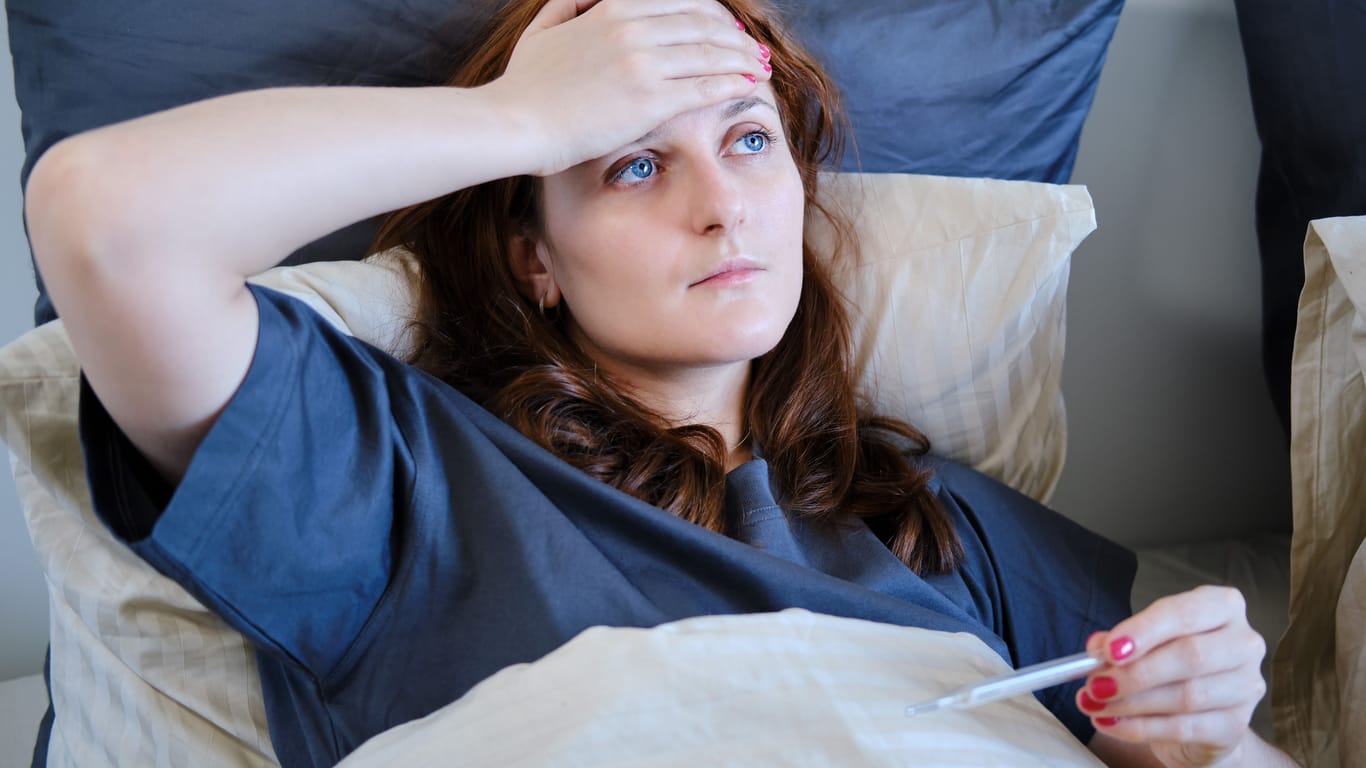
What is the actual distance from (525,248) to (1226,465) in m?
1.02

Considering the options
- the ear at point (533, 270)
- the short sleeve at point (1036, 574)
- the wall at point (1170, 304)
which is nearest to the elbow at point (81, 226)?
the ear at point (533, 270)

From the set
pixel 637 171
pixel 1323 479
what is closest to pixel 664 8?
pixel 637 171

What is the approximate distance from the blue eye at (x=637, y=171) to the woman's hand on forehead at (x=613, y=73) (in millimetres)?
53

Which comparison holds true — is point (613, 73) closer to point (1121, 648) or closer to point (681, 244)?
point (681, 244)

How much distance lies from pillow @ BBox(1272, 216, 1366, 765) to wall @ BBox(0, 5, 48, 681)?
127 centimetres

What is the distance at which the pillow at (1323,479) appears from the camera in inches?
39.8

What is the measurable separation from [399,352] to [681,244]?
0.29 metres

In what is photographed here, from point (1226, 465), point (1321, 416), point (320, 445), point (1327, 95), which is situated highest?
point (1327, 95)

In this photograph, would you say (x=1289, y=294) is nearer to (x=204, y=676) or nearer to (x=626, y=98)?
(x=626, y=98)

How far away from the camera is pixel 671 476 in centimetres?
95

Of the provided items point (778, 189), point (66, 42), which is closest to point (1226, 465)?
point (778, 189)

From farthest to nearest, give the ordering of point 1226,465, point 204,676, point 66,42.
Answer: point 1226,465 → point 66,42 → point 204,676

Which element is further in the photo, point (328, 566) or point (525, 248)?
point (525, 248)

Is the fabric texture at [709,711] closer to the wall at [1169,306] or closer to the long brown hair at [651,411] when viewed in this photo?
the long brown hair at [651,411]
